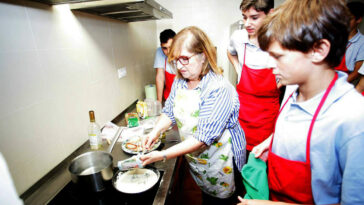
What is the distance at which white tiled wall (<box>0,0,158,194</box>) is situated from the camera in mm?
803

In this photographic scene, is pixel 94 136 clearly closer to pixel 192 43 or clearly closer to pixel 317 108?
pixel 192 43

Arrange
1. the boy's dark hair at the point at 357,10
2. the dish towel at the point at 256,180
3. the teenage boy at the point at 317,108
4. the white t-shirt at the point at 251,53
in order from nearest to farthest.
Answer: the teenage boy at the point at 317,108, the dish towel at the point at 256,180, the white t-shirt at the point at 251,53, the boy's dark hair at the point at 357,10

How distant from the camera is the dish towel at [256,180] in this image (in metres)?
0.73

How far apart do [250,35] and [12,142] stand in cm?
166

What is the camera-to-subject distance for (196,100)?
41.1 inches

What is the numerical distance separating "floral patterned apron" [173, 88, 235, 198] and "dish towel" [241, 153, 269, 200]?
0.27m

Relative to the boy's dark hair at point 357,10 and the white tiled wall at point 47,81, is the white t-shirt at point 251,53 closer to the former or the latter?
the boy's dark hair at point 357,10

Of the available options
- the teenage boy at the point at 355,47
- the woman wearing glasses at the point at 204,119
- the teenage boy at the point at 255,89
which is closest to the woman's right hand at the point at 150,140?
the woman wearing glasses at the point at 204,119

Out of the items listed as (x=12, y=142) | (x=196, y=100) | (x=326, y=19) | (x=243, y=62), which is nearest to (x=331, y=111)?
(x=326, y=19)

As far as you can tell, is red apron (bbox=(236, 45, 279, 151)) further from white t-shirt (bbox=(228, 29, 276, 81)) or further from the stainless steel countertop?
the stainless steel countertop

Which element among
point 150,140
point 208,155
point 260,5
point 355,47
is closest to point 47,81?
point 150,140

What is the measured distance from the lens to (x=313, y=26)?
1.69 feet

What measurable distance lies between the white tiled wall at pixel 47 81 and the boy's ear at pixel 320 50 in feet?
3.84

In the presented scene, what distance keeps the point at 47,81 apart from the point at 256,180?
1.15 meters
